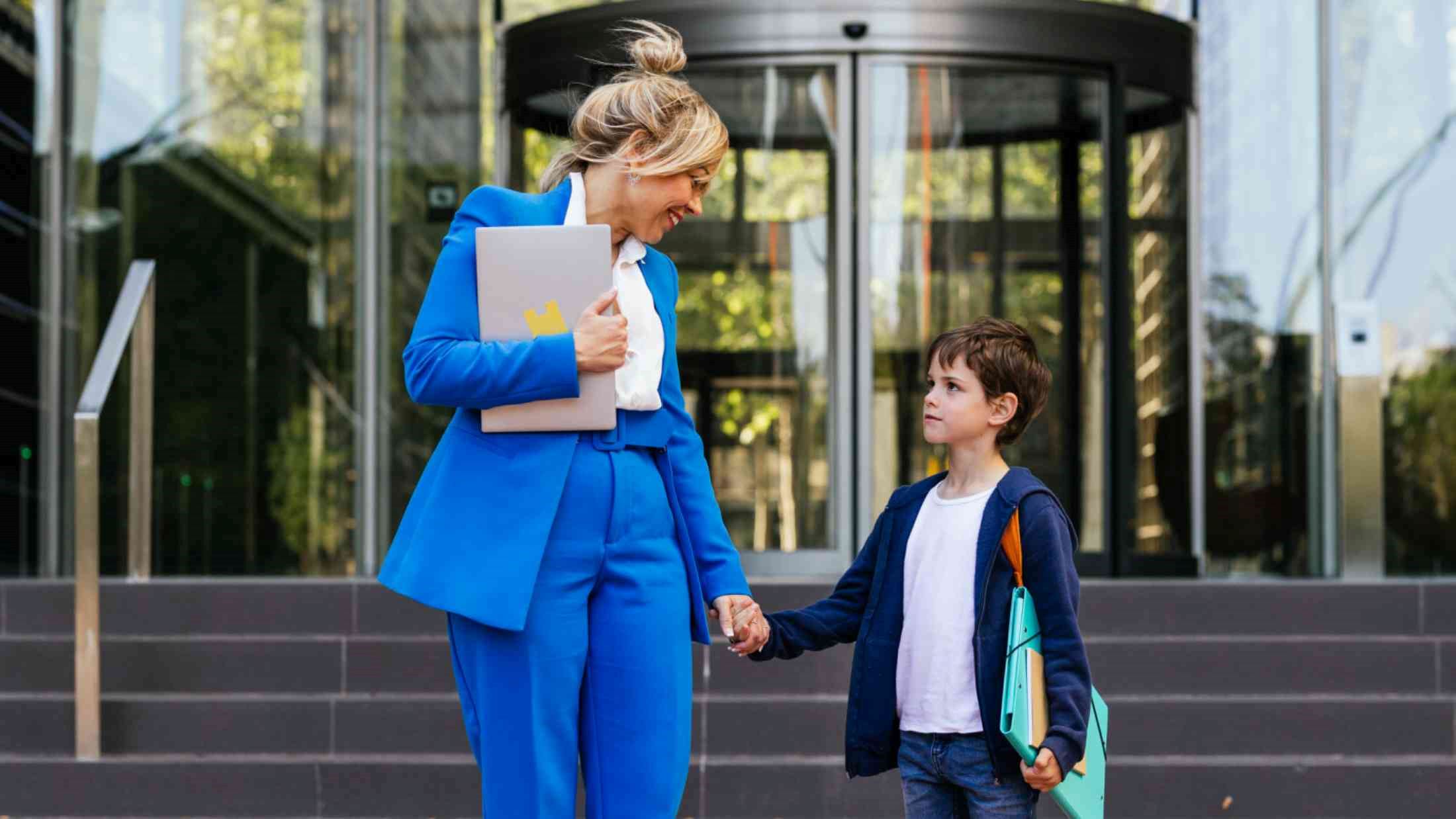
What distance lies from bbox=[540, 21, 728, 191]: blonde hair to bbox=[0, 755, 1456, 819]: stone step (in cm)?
291

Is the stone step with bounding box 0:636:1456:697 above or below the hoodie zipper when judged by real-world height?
below

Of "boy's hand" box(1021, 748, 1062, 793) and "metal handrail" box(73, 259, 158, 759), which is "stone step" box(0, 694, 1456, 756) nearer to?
"metal handrail" box(73, 259, 158, 759)

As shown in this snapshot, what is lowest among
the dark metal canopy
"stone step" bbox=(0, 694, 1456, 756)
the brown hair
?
"stone step" bbox=(0, 694, 1456, 756)

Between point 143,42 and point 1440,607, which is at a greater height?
point 143,42

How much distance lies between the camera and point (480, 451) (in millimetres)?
2311

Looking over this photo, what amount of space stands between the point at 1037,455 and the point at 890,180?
149cm

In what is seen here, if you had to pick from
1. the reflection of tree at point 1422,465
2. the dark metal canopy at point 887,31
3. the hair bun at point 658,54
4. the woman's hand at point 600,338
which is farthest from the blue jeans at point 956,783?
the reflection of tree at point 1422,465

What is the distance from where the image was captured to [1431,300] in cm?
894

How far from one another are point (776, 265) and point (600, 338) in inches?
225

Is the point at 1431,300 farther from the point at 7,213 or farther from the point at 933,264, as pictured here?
the point at 7,213

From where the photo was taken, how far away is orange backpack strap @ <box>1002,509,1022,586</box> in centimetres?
267

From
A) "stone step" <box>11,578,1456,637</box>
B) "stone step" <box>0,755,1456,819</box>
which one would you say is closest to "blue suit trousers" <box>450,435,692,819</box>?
"stone step" <box>0,755,1456,819</box>

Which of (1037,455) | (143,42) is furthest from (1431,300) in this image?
(143,42)

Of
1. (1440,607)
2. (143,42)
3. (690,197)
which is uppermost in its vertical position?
(143,42)
